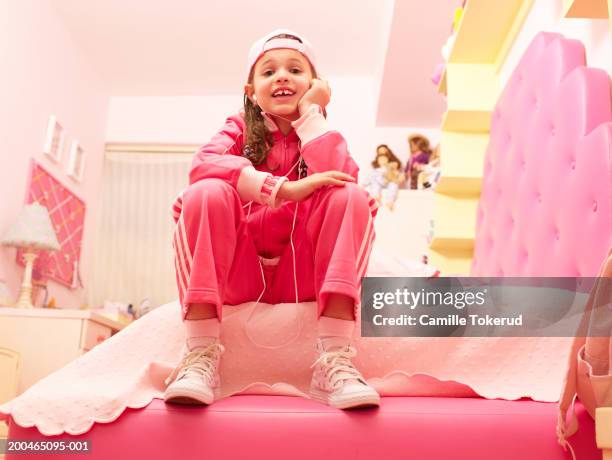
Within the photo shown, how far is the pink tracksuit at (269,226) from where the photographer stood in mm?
1063

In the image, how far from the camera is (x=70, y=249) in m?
3.79

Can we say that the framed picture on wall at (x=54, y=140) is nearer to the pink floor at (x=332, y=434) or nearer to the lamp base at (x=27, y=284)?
the lamp base at (x=27, y=284)

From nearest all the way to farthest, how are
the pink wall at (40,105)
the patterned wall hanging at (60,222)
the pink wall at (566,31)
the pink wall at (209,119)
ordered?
Answer: 1. the pink wall at (566,31)
2. the pink wall at (40,105)
3. the patterned wall hanging at (60,222)
4. the pink wall at (209,119)

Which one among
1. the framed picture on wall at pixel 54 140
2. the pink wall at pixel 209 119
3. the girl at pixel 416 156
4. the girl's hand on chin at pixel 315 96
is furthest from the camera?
the pink wall at pixel 209 119

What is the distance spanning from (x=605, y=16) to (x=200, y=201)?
0.94 meters

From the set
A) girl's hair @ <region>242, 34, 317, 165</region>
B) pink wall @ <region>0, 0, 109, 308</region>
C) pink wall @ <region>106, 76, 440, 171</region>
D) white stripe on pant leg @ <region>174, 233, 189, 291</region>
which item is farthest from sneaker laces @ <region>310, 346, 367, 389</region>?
pink wall @ <region>106, 76, 440, 171</region>

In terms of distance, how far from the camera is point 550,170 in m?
1.58

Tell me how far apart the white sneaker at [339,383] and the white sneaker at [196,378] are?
16cm

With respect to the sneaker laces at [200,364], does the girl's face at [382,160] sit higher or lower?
higher

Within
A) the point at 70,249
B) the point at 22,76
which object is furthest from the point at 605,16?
the point at 70,249

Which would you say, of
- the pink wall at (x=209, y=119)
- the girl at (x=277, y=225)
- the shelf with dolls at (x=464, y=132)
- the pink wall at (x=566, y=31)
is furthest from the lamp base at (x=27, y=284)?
the pink wall at (x=566, y=31)

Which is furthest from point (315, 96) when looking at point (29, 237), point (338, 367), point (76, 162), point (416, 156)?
point (76, 162)

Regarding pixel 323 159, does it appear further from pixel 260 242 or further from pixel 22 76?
pixel 22 76

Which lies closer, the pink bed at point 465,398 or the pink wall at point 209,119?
the pink bed at point 465,398
